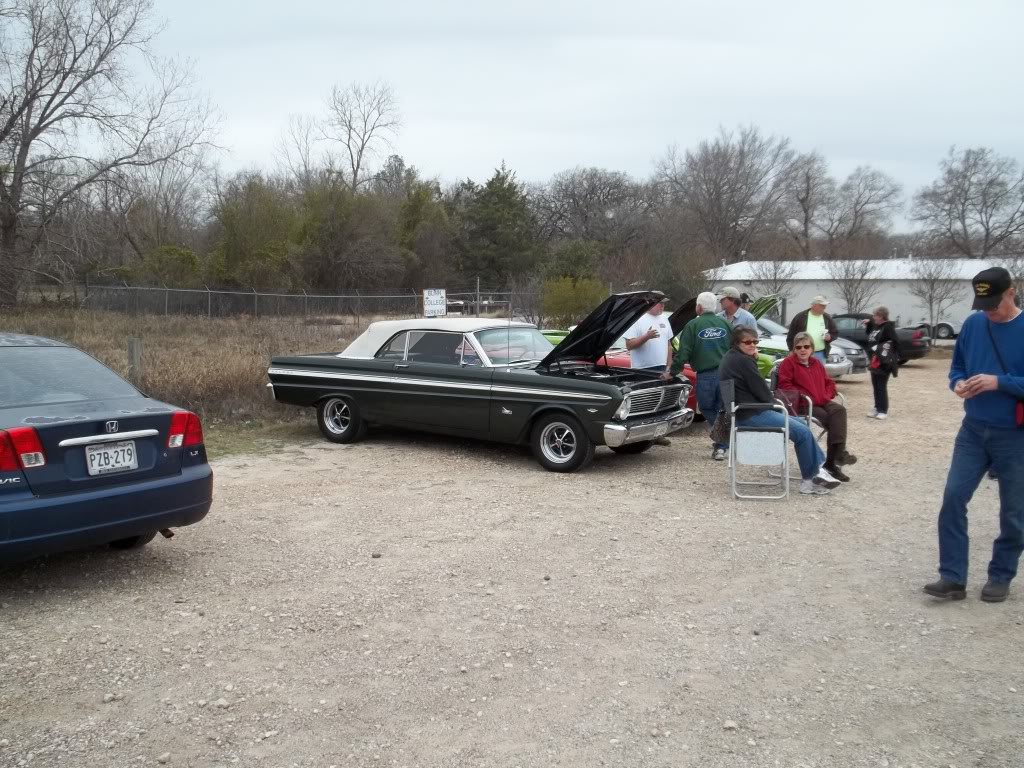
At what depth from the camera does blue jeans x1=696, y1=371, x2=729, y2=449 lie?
377 inches

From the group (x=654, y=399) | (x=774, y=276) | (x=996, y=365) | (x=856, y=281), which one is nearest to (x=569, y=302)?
(x=654, y=399)

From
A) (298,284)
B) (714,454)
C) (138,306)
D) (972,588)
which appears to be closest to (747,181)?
(298,284)

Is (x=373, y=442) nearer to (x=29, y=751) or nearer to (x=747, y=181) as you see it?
(x=29, y=751)

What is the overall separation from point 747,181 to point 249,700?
58565mm

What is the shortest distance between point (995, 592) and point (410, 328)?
6.73m

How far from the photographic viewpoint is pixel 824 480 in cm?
798

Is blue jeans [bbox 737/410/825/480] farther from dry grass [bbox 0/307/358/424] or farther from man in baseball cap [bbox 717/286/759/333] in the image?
dry grass [bbox 0/307/358/424]

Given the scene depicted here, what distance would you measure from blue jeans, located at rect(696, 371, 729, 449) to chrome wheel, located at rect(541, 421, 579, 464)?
68.2 inches

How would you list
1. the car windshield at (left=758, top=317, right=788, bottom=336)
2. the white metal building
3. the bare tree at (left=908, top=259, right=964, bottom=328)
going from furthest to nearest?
the white metal building
the bare tree at (left=908, top=259, right=964, bottom=328)
the car windshield at (left=758, top=317, right=788, bottom=336)

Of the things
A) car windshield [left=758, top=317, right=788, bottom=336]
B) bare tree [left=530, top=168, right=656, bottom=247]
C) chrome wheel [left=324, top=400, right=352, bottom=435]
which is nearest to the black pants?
car windshield [left=758, top=317, right=788, bottom=336]

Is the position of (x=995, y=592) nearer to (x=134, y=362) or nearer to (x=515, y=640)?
(x=515, y=640)

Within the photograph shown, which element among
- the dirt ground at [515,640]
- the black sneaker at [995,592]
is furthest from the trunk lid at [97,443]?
the black sneaker at [995,592]

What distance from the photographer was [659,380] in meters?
9.23

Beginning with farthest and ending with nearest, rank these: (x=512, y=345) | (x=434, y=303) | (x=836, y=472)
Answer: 1. (x=434, y=303)
2. (x=512, y=345)
3. (x=836, y=472)
